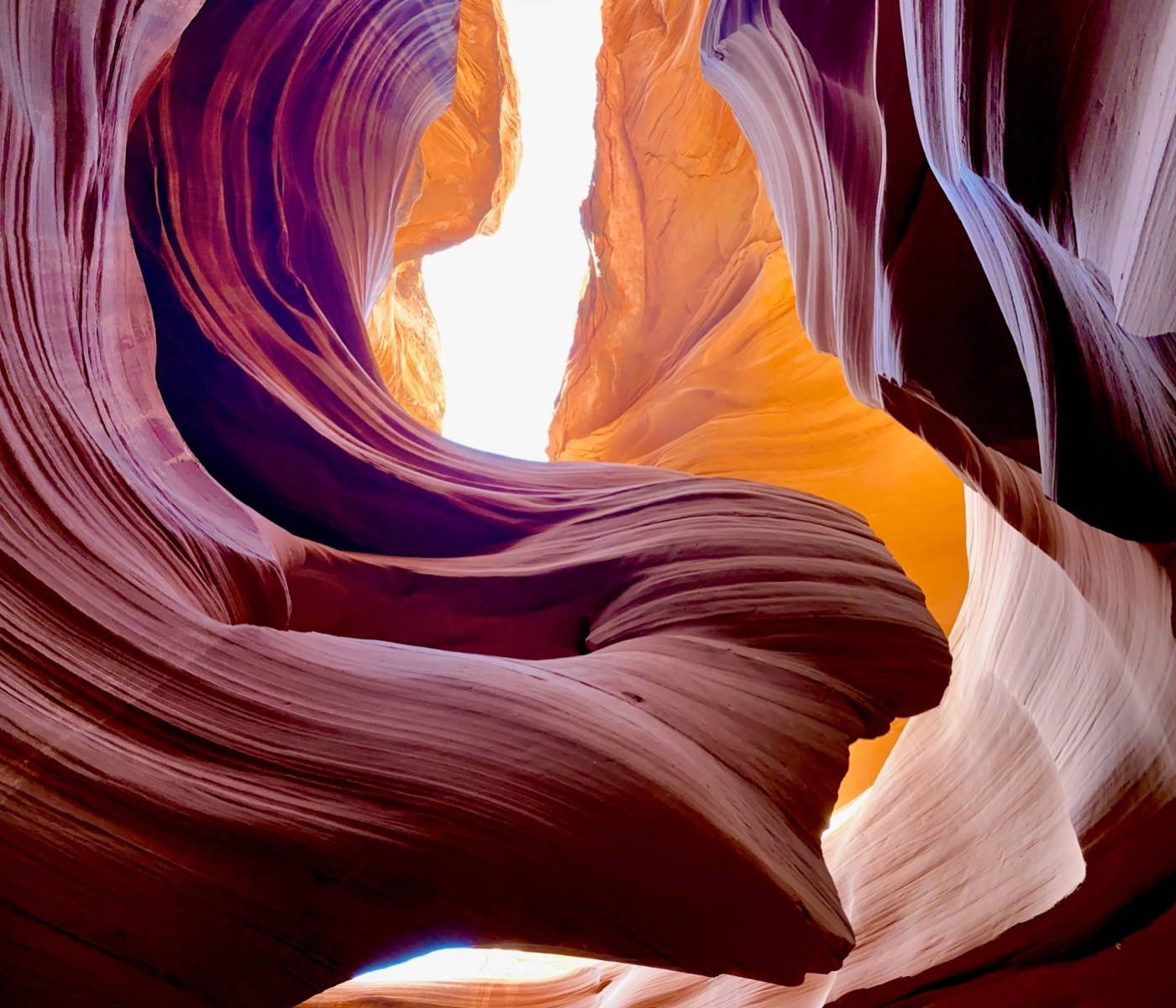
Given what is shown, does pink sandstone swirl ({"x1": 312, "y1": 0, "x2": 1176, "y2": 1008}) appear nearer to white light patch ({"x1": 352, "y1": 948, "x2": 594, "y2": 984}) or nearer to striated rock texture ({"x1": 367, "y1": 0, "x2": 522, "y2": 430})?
white light patch ({"x1": 352, "y1": 948, "x2": 594, "y2": 984})

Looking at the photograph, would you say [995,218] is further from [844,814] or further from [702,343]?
[702,343]

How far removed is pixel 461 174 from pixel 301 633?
7009 mm

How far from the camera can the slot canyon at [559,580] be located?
3.88 feet

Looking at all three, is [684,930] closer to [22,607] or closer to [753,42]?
[22,607]

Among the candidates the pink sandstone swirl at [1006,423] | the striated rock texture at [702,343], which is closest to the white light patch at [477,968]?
the pink sandstone swirl at [1006,423]

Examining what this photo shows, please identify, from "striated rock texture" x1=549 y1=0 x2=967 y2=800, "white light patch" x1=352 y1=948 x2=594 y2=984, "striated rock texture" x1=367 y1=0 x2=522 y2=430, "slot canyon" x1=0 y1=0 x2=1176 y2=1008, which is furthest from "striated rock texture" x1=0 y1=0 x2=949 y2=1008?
"striated rock texture" x1=367 y1=0 x2=522 y2=430

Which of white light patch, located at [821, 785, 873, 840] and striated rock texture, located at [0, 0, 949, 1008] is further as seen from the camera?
white light patch, located at [821, 785, 873, 840]

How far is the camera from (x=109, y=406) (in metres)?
1.77

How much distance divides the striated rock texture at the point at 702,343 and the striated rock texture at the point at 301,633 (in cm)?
299

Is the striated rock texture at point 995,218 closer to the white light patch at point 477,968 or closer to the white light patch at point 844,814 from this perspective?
the white light patch at point 844,814

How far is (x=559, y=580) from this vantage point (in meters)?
2.32

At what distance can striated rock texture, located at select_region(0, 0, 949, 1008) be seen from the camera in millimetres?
1104

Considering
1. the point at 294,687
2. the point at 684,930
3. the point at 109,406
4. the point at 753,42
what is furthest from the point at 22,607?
the point at 753,42

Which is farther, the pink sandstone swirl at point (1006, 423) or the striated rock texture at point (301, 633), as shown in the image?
the pink sandstone swirl at point (1006, 423)
